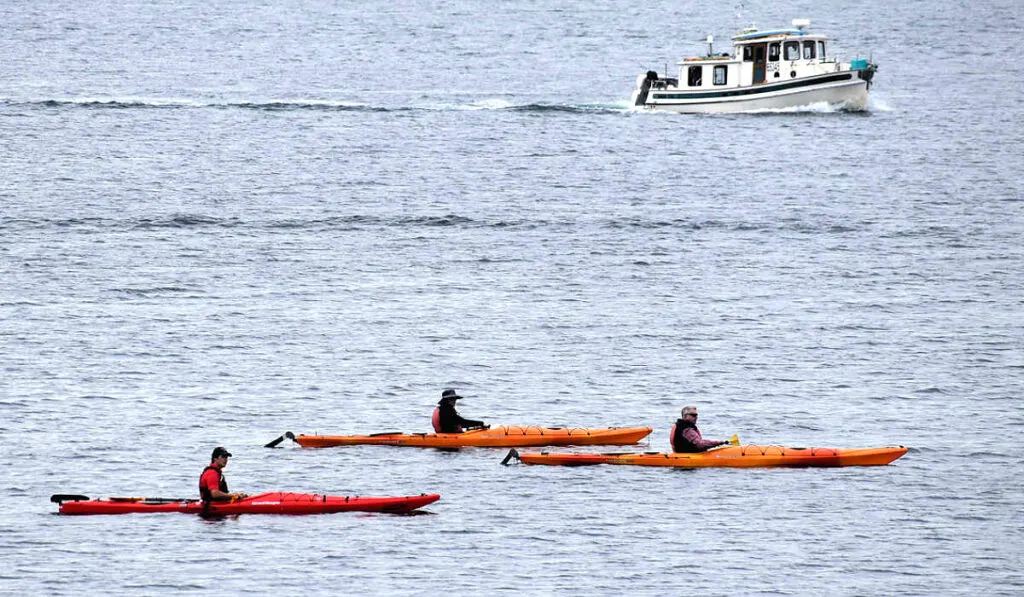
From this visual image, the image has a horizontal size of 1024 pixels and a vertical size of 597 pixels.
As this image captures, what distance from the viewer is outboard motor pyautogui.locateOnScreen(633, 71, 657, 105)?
309 feet

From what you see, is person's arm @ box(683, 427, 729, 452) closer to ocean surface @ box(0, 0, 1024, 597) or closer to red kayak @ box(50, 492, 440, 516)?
ocean surface @ box(0, 0, 1024, 597)

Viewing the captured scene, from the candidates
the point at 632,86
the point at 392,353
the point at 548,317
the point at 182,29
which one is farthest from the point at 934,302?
the point at 182,29

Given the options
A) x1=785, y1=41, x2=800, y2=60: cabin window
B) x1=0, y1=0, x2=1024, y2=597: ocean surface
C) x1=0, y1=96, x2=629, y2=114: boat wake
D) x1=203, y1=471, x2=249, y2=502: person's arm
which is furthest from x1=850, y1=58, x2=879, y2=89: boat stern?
x1=203, y1=471, x2=249, y2=502: person's arm

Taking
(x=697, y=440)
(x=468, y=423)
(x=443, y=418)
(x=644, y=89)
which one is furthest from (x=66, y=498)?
(x=644, y=89)

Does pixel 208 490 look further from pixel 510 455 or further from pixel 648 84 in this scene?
pixel 648 84

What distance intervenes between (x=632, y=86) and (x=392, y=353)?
3033 inches

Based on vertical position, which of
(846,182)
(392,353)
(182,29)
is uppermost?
(182,29)

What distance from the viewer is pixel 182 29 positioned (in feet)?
557

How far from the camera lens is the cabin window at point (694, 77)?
302ft

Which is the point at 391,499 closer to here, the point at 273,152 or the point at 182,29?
the point at 273,152

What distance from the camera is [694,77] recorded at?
9331cm

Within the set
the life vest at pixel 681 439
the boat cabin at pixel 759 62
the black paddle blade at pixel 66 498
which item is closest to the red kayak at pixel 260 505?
the black paddle blade at pixel 66 498

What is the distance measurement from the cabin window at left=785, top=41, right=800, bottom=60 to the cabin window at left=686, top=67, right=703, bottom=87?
489 cm

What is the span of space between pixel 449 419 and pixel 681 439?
558 cm
